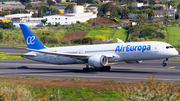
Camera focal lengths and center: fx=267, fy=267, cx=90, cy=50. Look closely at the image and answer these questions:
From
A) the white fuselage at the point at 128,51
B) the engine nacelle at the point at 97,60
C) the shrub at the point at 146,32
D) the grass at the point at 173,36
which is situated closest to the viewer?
the white fuselage at the point at 128,51

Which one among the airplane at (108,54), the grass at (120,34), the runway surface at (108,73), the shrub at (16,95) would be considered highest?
the grass at (120,34)

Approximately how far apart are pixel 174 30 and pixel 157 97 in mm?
95649

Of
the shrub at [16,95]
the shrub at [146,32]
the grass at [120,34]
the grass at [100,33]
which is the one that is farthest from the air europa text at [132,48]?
the grass at [100,33]

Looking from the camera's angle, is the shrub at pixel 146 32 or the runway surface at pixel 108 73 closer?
the runway surface at pixel 108 73

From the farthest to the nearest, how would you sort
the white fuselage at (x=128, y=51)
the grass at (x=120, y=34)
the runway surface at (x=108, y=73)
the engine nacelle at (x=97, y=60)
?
the grass at (x=120, y=34), the engine nacelle at (x=97, y=60), the white fuselage at (x=128, y=51), the runway surface at (x=108, y=73)

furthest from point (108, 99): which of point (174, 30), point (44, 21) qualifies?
point (44, 21)

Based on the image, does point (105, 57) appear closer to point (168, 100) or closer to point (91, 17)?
point (168, 100)

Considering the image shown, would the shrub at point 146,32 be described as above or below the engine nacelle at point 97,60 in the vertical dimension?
above

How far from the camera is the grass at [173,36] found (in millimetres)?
81931

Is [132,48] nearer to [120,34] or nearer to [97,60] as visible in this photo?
[97,60]

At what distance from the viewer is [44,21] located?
14300cm

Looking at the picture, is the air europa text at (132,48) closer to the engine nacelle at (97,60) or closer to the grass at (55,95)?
the engine nacelle at (97,60)

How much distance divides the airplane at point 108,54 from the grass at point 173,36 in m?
45.6

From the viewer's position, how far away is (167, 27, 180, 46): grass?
81931 millimetres
